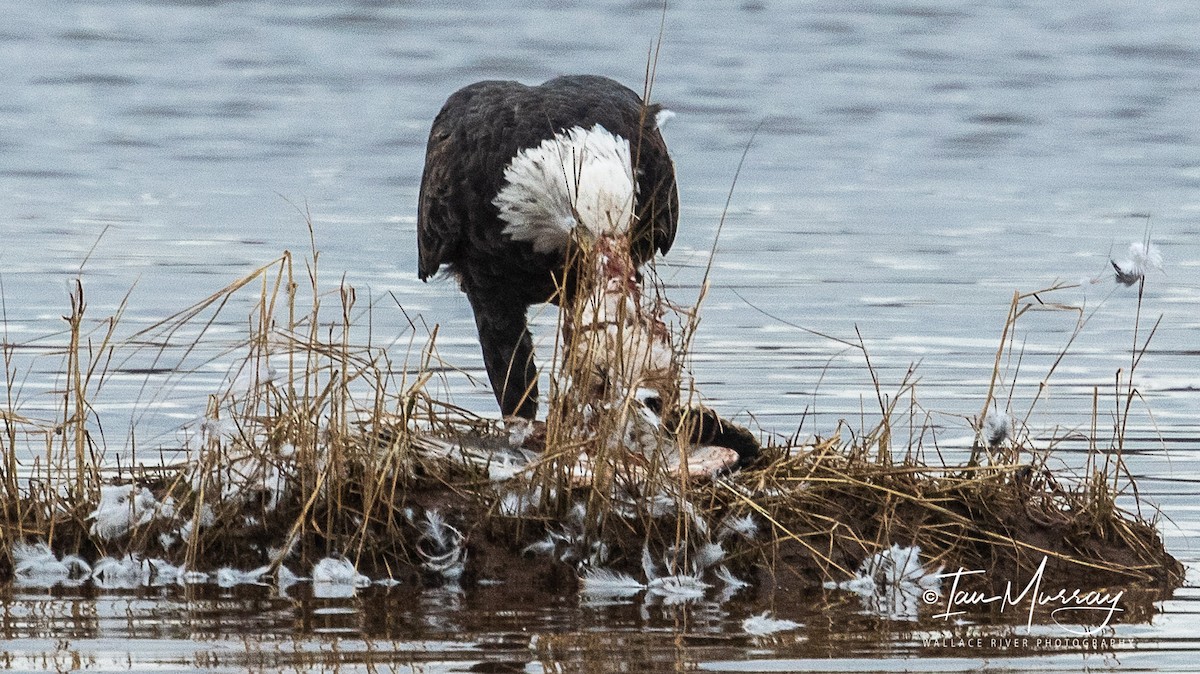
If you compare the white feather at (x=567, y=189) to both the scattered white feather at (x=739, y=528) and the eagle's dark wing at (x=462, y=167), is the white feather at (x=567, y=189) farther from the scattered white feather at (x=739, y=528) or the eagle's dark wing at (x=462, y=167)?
the scattered white feather at (x=739, y=528)

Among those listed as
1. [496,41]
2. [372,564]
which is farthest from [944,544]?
[496,41]

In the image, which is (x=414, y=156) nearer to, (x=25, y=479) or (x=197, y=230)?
(x=197, y=230)

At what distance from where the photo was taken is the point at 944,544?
19.2 feet

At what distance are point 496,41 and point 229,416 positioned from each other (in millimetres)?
14531

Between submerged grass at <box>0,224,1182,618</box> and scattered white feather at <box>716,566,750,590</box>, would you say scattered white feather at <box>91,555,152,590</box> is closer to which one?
submerged grass at <box>0,224,1182,618</box>

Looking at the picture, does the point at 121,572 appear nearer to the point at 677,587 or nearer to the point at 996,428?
the point at 677,587

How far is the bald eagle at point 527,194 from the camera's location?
6.66 metres

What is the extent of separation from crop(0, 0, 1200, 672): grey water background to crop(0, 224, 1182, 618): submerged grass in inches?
9.1

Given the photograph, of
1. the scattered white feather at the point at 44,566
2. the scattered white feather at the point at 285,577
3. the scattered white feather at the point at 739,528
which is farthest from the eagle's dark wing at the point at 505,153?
the scattered white feather at the point at 44,566

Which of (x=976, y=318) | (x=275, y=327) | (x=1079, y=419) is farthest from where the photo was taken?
(x=976, y=318)

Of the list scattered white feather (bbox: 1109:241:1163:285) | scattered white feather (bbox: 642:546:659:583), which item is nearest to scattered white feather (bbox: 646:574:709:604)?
scattered white feather (bbox: 642:546:659:583)

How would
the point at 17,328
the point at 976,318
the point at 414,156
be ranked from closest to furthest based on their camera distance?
the point at 17,328 < the point at 976,318 < the point at 414,156

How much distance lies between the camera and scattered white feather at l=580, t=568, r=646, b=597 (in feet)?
18.5

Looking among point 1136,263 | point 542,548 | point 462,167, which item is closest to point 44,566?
point 542,548
